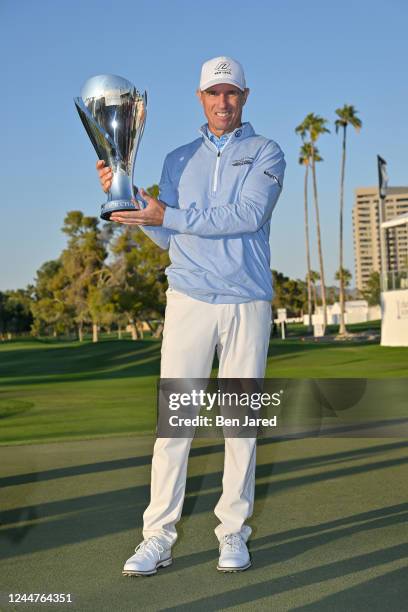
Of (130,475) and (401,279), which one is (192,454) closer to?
(130,475)

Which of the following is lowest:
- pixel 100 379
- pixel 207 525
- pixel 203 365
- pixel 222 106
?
pixel 100 379

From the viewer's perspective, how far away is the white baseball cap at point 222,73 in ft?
12.4

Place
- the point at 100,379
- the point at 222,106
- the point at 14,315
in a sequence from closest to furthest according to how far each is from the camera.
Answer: the point at 222,106 → the point at 100,379 → the point at 14,315

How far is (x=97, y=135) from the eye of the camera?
3.63 m

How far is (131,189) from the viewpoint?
3555 millimetres

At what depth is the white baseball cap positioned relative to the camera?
3.79 metres

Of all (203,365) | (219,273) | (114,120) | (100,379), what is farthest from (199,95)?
(100,379)

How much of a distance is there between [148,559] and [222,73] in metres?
2.05

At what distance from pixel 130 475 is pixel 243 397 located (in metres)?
2.68

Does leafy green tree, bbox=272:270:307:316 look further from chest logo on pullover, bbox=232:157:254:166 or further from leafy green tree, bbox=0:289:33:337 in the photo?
chest logo on pullover, bbox=232:157:254:166

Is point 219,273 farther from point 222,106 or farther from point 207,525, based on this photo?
point 207,525

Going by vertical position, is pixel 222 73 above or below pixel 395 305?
above

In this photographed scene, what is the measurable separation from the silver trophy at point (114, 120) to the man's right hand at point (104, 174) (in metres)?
0.02

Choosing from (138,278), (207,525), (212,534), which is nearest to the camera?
(212,534)
